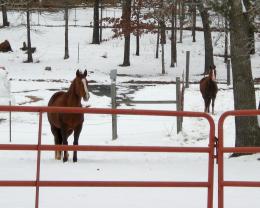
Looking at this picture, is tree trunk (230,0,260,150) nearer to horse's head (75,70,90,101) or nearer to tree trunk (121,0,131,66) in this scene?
horse's head (75,70,90,101)

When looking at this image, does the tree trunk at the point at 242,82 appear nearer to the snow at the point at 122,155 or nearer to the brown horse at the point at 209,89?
the snow at the point at 122,155

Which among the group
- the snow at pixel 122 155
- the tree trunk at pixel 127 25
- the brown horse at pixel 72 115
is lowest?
the snow at pixel 122 155

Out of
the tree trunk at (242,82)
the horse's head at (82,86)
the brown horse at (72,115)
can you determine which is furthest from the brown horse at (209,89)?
the horse's head at (82,86)

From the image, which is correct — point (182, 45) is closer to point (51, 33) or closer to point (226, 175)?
point (51, 33)

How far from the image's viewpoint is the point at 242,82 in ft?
35.2

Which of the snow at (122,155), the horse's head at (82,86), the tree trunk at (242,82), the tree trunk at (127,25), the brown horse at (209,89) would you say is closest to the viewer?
the snow at (122,155)

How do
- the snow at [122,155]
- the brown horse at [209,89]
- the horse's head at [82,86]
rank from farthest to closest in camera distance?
the brown horse at [209,89] < the horse's head at [82,86] < the snow at [122,155]

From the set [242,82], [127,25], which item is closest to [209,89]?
[242,82]

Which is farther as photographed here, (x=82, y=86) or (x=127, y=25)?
(x=127, y=25)

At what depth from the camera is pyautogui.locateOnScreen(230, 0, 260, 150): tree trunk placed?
1049 cm

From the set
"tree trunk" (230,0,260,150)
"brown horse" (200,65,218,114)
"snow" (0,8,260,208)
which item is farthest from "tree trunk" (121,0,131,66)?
"tree trunk" (230,0,260,150)

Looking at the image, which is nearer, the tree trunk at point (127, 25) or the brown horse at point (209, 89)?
the brown horse at point (209, 89)

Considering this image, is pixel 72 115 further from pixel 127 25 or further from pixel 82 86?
→ pixel 127 25

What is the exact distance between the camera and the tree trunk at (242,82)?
10.5 metres
